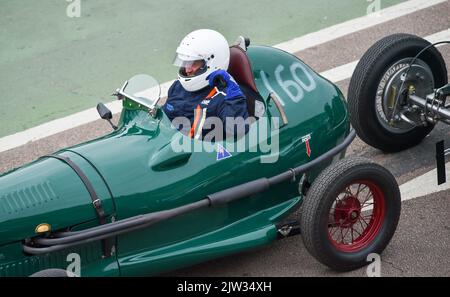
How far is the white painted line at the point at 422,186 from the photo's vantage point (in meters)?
6.52

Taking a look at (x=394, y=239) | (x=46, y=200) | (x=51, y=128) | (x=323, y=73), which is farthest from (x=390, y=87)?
(x=51, y=128)

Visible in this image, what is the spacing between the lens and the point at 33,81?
8469 mm

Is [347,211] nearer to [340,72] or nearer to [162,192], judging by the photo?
[162,192]

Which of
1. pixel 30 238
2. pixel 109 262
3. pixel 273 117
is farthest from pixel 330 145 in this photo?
pixel 30 238

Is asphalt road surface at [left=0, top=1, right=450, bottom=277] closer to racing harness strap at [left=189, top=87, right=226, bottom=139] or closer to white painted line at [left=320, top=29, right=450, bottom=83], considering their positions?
white painted line at [left=320, top=29, right=450, bottom=83]

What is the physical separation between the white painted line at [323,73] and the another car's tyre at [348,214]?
101 inches

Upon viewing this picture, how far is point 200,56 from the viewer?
5781 millimetres

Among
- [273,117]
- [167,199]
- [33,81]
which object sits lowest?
[167,199]

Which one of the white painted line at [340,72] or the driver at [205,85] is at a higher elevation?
the white painted line at [340,72]

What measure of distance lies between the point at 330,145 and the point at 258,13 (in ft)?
12.2

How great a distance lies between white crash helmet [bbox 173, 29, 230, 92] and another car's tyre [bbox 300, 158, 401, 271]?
1.06m

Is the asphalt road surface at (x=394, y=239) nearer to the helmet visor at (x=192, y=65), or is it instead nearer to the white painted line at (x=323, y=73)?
the white painted line at (x=323, y=73)

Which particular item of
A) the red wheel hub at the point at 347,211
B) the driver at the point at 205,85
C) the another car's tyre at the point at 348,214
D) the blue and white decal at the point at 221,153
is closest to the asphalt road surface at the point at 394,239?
the another car's tyre at the point at 348,214

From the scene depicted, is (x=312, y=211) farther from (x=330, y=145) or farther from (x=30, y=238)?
(x=30, y=238)
